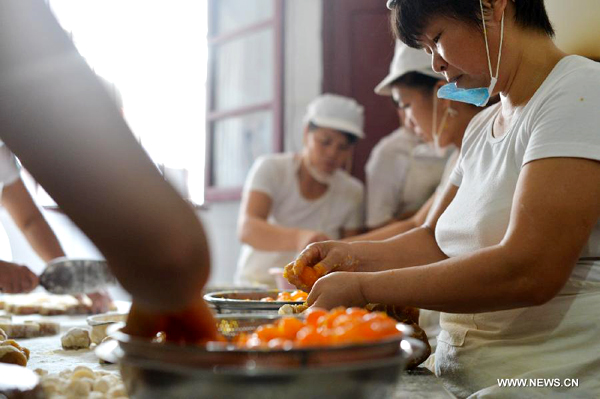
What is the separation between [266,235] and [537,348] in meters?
2.28

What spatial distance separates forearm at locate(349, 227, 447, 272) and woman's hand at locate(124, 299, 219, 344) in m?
0.83

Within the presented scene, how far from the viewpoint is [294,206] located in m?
3.75

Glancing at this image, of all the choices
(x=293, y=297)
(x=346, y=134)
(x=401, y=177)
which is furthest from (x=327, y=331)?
(x=346, y=134)

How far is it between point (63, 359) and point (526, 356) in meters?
1.12

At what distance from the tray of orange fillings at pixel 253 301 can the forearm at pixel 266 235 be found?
161 centimetres

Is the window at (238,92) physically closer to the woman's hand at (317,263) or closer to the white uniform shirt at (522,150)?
the woman's hand at (317,263)

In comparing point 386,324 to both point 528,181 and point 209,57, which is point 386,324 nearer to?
point 528,181

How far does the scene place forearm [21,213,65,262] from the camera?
9.23 ft

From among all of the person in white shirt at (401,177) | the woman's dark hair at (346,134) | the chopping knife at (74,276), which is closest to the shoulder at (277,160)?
the woman's dark hair at (346,134)

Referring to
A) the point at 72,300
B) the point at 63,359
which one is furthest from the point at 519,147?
the point at 72,300

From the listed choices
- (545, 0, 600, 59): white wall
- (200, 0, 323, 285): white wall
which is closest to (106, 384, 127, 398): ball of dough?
(545, 0, 600, 59): white wall

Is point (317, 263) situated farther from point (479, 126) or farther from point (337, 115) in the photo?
point (337, 115)

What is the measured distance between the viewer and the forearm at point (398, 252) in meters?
1.68

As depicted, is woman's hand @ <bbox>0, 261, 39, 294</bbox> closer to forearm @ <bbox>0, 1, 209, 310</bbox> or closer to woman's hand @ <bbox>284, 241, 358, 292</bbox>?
woman's hand @ <bbox>284, 241, 358, 292</bbox>
